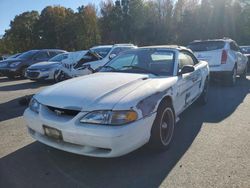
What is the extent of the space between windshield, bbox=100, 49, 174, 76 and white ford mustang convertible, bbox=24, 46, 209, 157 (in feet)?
0.11

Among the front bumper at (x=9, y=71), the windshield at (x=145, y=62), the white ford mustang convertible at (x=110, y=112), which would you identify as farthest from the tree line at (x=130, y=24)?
the white ford mustang convertible at (x=110, y=112)

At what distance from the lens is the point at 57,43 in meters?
52.0

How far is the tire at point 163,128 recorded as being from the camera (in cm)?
421

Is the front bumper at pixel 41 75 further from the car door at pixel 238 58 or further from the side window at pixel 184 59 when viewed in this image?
the side window at pixel 184 59

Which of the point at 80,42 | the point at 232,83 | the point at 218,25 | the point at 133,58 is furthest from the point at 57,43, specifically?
the point at 133,58

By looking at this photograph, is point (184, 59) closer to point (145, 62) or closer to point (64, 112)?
point (145, 62)

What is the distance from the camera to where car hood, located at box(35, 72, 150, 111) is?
3.76m

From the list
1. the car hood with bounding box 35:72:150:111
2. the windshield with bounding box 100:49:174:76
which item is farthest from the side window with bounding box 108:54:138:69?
the car hood with bounding box 35:72:150:111

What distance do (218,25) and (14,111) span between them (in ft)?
120

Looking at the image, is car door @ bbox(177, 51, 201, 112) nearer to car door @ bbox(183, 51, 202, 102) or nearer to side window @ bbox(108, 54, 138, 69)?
car door @ bbox(183, 51, 202, 102)

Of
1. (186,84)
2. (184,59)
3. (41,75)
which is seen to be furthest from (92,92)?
(41,75)

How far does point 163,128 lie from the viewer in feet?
14.8

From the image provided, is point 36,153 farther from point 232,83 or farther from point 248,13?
point 248,13

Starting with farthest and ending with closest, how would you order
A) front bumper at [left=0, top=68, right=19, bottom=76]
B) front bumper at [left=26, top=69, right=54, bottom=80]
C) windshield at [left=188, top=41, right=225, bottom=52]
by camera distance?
front bumper at [left=0, top=68, right=19, bottom=76], front bumper at [left=26, top=69, right=54, bottom=80], windshield at [left=188, top=41, right=225, bottom=52]
